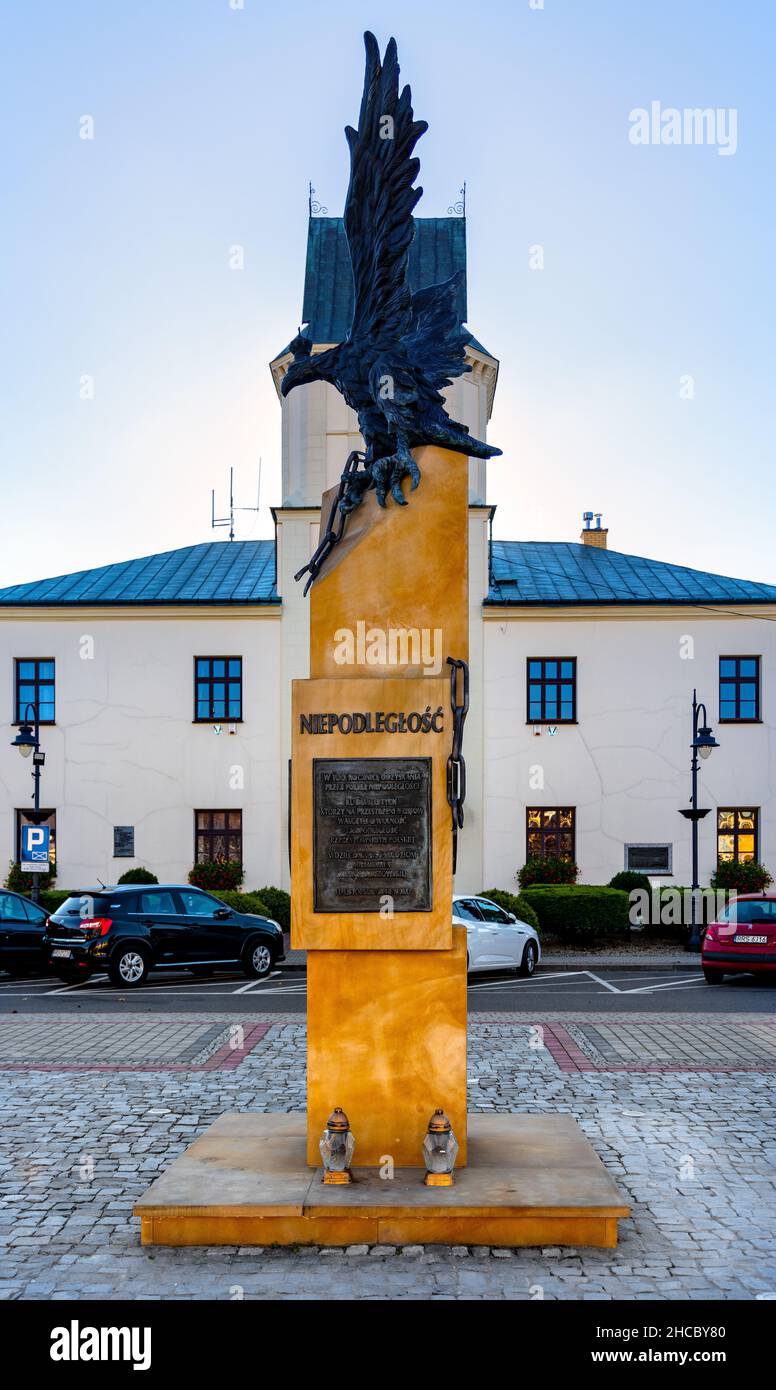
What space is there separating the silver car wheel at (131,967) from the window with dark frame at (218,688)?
11.5 m

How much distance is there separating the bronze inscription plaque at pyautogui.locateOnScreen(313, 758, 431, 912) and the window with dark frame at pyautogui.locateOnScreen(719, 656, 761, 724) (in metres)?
23.8

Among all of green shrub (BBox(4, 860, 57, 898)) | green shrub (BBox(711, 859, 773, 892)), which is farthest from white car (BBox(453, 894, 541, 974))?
green shrub (BBox(4, 860, 57, 898))

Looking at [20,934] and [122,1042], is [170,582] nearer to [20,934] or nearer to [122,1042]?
[20,934]

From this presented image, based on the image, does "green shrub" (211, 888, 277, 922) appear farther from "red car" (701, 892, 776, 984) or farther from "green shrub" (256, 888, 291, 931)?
"red car" (701, 892, 776, 984)

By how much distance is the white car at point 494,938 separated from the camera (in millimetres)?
18812

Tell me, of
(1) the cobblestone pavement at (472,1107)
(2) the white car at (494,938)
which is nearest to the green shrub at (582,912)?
(2) the white car at (494,938)

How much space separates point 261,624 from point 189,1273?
2465cm

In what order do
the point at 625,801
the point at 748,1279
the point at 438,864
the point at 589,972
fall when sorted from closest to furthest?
1. the point at 748,1279
2. the point at 438,864
3. the point at 589,972
4. the point at 625,801

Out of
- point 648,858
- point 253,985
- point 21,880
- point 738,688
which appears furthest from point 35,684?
point 738,688

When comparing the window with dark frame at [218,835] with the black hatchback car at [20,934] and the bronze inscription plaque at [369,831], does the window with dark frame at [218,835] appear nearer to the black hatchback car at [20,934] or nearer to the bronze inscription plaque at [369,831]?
the black hatchback car at [20,934]

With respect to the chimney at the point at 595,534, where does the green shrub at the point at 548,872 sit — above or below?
below
